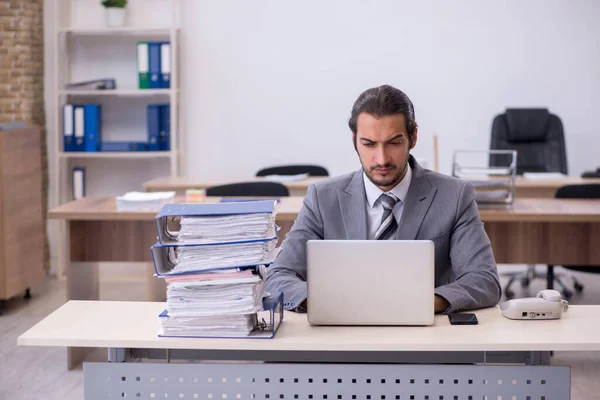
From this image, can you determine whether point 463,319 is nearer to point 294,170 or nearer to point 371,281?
point 371,281

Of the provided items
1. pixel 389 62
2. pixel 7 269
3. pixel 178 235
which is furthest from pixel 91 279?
pixel 389 62

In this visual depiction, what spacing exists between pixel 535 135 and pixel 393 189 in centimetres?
387

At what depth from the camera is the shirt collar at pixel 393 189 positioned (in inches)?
102

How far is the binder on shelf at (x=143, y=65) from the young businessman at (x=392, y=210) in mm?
3831

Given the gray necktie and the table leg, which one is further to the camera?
the table leg

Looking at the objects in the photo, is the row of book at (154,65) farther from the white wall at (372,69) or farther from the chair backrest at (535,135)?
the chair backrest at (535,135)

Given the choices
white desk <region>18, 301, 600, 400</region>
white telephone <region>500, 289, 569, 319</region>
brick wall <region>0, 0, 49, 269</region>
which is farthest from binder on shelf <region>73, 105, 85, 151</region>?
white telephone <region>500, 289, 569, 319</region>

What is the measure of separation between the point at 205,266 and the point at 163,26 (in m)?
4.79

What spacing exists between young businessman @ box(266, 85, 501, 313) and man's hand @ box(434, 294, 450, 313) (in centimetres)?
6

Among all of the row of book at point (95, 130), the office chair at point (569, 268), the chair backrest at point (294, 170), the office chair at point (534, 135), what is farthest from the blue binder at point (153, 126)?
the office chair at point (569, 268)

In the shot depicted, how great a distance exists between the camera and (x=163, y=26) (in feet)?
21.3

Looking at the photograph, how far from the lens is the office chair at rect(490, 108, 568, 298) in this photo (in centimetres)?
614

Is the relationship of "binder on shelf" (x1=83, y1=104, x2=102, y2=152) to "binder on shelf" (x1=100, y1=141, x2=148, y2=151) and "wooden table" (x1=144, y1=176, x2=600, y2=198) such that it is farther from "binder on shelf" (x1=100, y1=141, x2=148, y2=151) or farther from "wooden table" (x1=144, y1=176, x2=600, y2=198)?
"wooden table" (x1=144, y1=176, x2=600, y2=198)

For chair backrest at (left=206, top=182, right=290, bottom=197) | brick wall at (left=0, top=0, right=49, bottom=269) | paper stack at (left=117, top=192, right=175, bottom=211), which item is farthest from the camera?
brick wall at (left=0, top=0, right=49, bottom=269)
